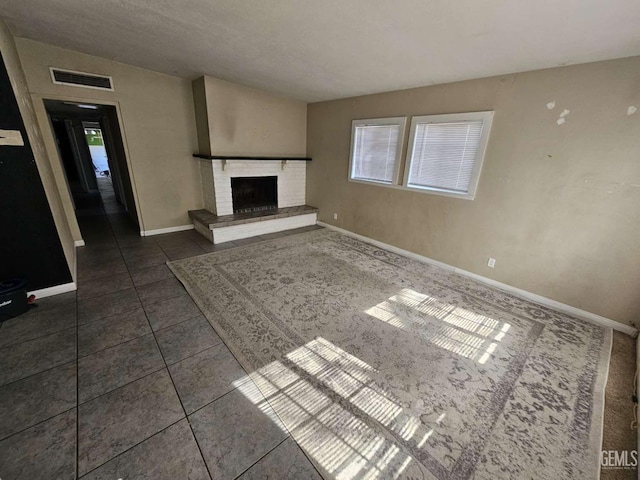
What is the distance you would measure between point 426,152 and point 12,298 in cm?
465

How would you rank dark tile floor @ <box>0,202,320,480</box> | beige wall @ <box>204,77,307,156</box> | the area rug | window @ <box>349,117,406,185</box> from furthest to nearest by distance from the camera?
beige wall @ <box>204,77,307,156</box> < window @ <box>349,117,406,185</box> < the area rug < dark tile floor @ <box>0,202,320,480</box>

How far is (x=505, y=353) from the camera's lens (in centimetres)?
204

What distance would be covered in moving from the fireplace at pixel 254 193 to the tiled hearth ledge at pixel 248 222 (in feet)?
0.71

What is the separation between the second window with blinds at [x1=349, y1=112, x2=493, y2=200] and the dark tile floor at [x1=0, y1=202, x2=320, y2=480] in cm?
319

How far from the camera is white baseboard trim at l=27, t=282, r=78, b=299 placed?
8.01ft

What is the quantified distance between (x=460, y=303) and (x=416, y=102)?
2.66 m

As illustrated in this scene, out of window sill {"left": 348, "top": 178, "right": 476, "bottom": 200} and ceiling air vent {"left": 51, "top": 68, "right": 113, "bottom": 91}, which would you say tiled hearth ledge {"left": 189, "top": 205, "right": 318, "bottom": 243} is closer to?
window sill {"left": 348, "top": 178, "right": 476, "bottom": 200}

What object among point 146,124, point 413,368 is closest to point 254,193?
point 146,124

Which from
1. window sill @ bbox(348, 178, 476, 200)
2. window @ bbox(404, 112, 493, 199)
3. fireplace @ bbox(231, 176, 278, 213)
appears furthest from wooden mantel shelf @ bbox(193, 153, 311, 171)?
window @ bbox(404, 112, 493, 199)

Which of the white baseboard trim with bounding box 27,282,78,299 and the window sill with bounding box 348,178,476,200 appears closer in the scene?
the white baseboard trim with bounding box 27,282,78,299

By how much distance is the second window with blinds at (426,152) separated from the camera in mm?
2967

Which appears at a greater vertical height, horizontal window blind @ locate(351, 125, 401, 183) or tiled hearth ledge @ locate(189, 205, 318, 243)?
horizontal window blind @ locate(351, 125, 401, 183)

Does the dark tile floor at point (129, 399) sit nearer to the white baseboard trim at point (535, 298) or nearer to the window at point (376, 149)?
the white baseboard trim at point (535, 298)

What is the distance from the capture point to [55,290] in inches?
99.1
